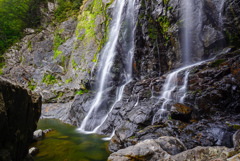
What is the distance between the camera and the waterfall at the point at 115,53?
29.7 ft

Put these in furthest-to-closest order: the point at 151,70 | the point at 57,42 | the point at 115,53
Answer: the point at 57,42, the point at 115,53, the point at 151,70

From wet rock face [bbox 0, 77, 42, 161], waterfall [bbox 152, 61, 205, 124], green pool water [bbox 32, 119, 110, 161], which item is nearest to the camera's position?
wet rock face [bbox 0, 77, 42, 161]

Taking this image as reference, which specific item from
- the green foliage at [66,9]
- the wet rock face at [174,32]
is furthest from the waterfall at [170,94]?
the green foliage at [66,9]

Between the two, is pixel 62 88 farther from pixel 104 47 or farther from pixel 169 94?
pixel 169 94

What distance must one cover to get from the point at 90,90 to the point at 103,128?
4705 millimetres

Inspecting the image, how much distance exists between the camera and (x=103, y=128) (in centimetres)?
747

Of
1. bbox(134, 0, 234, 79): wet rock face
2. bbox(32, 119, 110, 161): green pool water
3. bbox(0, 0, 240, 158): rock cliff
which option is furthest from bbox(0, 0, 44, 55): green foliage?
bbox(32, 119, 110, 161): green pool water

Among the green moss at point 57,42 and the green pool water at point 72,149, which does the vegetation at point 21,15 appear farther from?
the green pool water at point 72,149

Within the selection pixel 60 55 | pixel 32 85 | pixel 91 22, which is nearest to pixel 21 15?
pixel 60 55

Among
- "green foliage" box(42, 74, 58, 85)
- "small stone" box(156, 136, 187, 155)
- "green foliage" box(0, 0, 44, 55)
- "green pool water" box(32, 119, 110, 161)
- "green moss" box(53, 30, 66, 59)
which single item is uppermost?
"green foliage" box(0, 0, 44, 55)

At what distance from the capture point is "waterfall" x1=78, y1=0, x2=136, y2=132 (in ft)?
29.7

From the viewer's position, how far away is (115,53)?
11.3 metres

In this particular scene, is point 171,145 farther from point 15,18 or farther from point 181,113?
point 15,18

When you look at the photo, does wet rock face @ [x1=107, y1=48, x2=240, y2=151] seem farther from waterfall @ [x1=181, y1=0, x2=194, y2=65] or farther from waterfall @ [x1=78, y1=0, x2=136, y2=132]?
waterfall @ [x1=181, y1=0, x2=194, y2=65]
